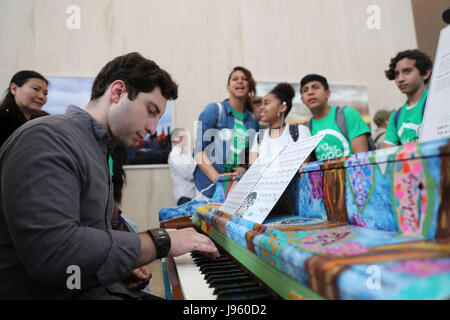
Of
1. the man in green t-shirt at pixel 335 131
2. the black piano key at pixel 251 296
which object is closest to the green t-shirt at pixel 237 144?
the man in green t-shirt at pixel 335 131

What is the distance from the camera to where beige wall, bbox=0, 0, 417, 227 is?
411 centimetres

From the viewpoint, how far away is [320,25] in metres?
4.97

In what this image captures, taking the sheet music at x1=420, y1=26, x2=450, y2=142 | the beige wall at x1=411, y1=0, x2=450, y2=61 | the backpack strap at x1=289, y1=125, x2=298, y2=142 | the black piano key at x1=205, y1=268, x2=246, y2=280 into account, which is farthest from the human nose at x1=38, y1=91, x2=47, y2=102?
the beige wall at x1=411, y1=0, x2=450, y2=61

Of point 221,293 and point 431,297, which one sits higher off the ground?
point 431,297

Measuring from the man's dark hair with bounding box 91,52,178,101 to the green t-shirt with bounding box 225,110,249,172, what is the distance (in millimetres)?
1357

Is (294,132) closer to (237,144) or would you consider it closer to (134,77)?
(237,144)

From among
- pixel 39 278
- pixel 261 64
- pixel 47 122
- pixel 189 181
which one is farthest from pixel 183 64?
pixel 39 278

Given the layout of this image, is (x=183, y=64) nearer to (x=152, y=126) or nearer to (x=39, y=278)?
(x=152, y=126)

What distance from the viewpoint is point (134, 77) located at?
1.20 meters

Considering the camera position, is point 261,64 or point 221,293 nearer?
point 221,293

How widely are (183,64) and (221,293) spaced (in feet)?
13.5

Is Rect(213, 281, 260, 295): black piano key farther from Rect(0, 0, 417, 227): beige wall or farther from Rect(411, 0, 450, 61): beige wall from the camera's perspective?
Rect(411, 0, 450, 61): beige wall

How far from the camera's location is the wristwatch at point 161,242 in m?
0.95

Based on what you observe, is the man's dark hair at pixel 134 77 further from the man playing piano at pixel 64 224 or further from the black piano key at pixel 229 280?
the black piano key at pixel 229 280
